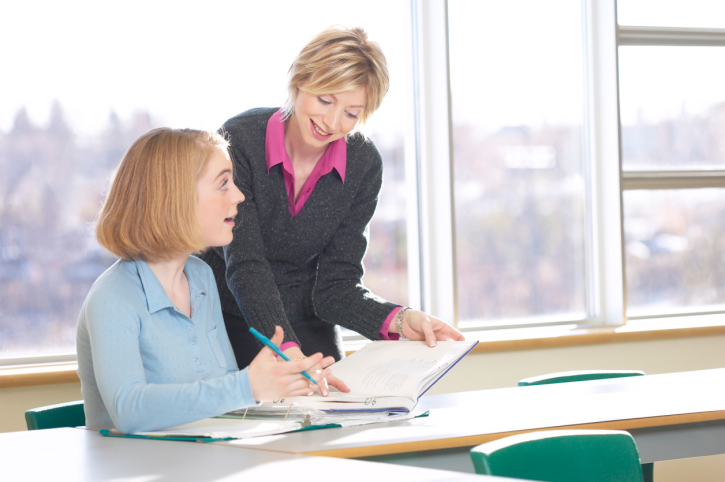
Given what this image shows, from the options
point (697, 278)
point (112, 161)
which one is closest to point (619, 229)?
point (697, 278)

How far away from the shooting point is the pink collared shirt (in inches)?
70.1

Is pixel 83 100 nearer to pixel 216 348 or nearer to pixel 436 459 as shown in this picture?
pixel 216 348

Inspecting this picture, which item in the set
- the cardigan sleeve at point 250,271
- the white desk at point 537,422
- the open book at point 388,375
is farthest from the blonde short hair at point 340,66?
the white desk at point 537,422

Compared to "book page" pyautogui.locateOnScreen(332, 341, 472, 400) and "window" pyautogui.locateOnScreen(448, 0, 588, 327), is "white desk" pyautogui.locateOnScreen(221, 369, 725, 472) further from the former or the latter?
"window" pyautogui.locateOnScreen(448, 0, 588, 327)

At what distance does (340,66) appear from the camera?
1636 millimetres

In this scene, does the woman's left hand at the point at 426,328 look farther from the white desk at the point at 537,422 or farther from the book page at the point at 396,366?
the white desk at the point at 537,422

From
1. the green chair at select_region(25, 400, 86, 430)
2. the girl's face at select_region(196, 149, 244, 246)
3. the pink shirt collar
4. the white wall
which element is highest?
the pink shirt collar

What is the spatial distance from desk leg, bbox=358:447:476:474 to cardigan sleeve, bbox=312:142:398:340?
21.3 inches

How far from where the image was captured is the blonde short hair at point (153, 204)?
144cm

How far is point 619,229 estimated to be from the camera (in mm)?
3229

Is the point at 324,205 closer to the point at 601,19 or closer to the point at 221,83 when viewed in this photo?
the point at 221,83

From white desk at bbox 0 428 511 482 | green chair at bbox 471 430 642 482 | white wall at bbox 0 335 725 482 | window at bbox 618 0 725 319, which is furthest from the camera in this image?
window at bbox 618 0 725 319

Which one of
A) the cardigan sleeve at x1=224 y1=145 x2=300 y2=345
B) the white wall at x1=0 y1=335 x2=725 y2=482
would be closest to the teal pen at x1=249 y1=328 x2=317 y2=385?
the cardigan sleeve at x1=224 y1=145 x2=300 y2=345

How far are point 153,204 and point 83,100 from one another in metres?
1.47
